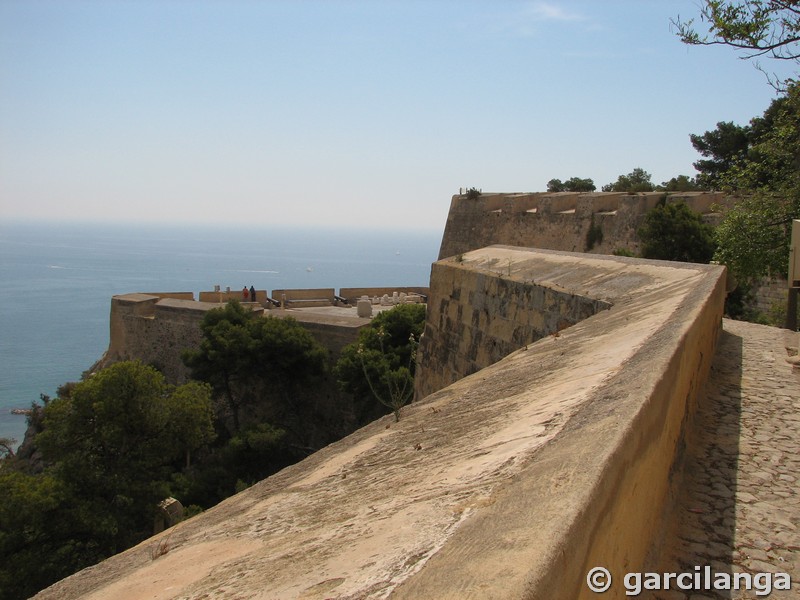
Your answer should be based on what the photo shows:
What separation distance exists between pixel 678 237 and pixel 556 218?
21.7 ft

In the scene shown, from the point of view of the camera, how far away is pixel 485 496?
1611mm

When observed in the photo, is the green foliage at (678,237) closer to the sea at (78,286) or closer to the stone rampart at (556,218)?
the stone rampart at (556,218)

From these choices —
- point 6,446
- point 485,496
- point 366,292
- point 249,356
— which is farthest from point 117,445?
point 366,292

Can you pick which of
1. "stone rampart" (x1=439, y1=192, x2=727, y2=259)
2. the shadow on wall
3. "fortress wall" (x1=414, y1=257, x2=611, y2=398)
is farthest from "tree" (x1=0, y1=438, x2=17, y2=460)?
the shadow on wall

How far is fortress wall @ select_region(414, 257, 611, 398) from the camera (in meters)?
5.31

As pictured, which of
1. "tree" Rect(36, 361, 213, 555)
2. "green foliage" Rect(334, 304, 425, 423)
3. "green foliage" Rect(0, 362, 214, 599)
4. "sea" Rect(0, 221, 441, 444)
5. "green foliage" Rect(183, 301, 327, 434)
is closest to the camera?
"green foliage" Rect(0, 362, 214, 599)

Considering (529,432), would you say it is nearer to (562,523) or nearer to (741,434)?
(562,523)

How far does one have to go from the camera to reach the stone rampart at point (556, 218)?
744 inches

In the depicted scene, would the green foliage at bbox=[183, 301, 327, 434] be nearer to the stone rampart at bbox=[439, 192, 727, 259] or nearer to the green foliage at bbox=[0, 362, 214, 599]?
the green foliage at bbox=[0, 362, 214, 599]

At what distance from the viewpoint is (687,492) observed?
2715 mm

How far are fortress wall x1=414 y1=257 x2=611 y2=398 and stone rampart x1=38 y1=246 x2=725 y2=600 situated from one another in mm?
1265

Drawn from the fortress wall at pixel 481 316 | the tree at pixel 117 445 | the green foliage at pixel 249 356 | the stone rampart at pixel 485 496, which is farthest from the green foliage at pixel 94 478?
the stone rampart at pixel 485 496

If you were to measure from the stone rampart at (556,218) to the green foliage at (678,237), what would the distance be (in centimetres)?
86

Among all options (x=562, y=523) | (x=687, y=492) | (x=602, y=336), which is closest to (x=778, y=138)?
(x=602, y=336)
